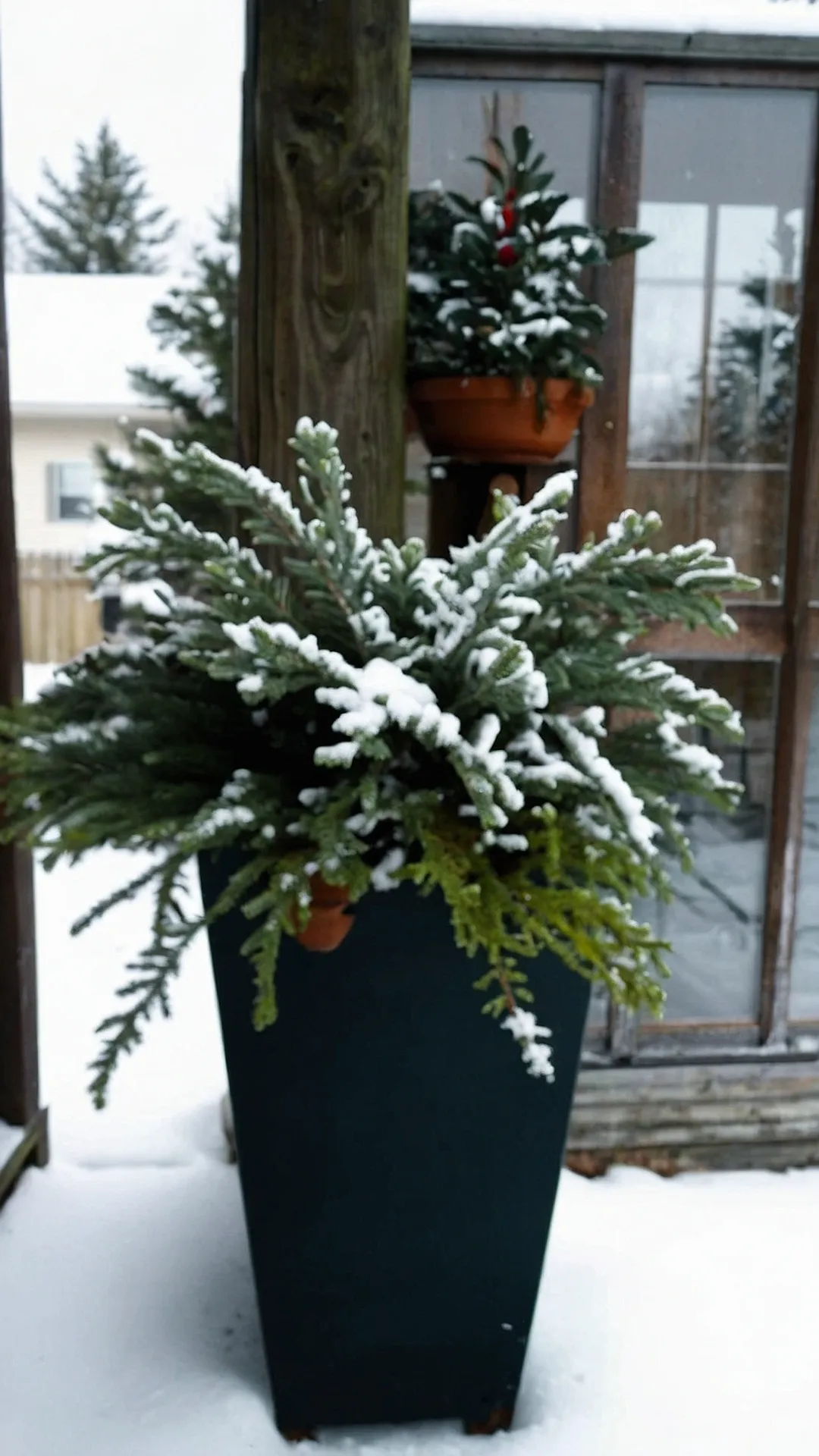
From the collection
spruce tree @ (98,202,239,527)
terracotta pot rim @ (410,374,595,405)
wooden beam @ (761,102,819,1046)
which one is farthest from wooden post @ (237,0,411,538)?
spruce tree @ (98,202,239,527)

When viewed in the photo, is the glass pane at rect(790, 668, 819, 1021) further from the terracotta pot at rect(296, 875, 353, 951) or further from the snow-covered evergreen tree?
the terracotta pot at rect(296, 875, 353, 951)

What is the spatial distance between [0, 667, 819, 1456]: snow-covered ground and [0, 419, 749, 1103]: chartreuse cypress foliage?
605 mm

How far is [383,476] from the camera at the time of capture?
1.92m

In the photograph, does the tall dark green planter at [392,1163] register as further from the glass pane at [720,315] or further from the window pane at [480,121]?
the window pane at [480,121]

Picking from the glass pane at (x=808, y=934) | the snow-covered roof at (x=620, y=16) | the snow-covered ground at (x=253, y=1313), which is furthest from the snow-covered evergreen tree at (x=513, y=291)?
the snow-covered ground at (x=253, y=1313)

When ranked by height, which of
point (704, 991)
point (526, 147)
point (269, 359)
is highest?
point (526, 147)

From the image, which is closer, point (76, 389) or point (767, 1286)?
point (767, 1286)

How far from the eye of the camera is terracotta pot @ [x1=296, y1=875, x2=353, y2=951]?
1.43 metres

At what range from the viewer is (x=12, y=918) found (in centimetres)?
228

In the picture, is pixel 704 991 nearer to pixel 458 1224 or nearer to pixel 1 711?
pixel 458 1224

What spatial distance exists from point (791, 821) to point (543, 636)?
42.7 inches

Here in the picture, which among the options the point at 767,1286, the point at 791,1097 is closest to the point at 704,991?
the point at 791,1097

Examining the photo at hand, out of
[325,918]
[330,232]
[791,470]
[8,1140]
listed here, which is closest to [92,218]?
[791,470]

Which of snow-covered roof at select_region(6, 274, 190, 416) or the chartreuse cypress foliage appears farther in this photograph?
snow-covered roof at select_region(6, 274, 190, 416)
